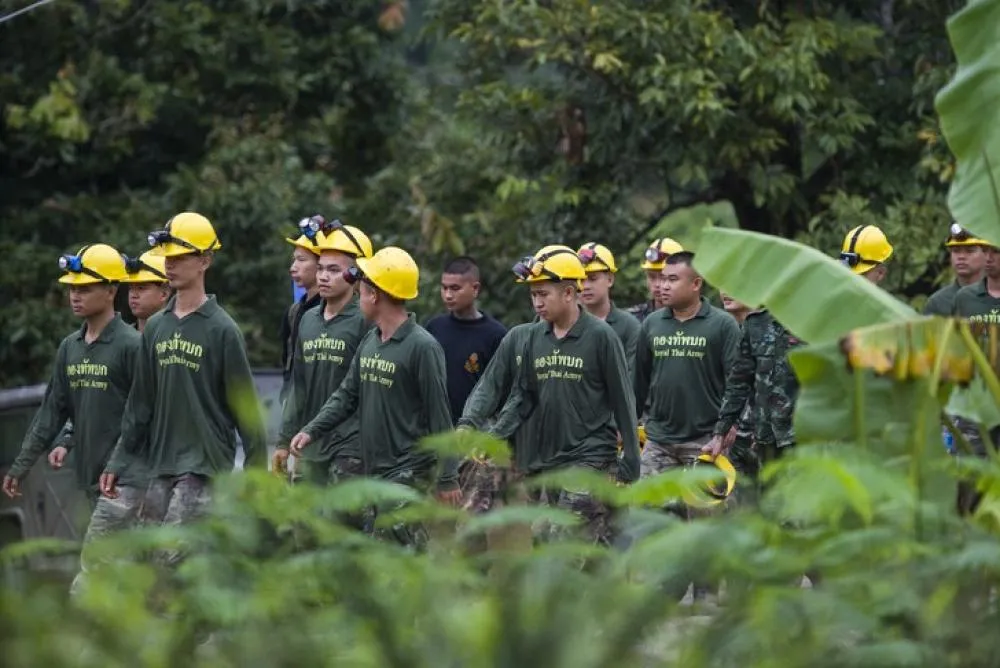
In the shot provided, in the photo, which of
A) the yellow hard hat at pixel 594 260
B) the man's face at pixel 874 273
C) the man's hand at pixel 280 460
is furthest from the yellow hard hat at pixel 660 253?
the man's hand at pixel 280 460

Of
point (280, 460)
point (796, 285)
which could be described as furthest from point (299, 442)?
point (796, 285)

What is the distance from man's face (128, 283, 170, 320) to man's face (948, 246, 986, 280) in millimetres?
5229

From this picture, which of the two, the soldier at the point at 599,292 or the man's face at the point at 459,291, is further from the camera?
the soldier at the point at 599,292

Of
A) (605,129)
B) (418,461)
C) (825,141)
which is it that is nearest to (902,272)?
(825,141)

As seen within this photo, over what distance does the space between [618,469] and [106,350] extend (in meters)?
3.13

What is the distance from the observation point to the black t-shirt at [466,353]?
14.4m

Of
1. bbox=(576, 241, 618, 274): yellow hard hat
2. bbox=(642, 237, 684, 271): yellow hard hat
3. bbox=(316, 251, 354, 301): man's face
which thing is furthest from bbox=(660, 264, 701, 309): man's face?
bbox=(316, 251, 354, 301): man's face

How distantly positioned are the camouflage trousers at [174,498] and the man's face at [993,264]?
16.1ft

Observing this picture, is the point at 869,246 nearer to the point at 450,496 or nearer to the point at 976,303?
the point at 976,303

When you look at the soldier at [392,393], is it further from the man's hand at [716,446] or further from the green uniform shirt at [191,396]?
the man's hand at [716,446]

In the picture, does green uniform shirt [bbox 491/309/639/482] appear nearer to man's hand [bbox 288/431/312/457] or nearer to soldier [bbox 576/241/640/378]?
man's hand [bbox 288/431/312/457]

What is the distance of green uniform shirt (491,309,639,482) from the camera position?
1221 cm

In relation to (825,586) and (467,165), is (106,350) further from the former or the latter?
(467,165)

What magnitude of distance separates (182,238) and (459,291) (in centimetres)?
300
